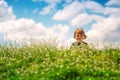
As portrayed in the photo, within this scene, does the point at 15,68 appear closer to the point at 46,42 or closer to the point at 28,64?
the point at 28,64

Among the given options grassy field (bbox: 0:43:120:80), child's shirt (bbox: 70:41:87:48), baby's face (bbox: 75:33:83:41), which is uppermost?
baby's face (bbox: 75:33:83:41)

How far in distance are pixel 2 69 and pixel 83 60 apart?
397 cm

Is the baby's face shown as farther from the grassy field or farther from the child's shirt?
the grassy field

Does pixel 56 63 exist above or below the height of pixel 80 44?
below

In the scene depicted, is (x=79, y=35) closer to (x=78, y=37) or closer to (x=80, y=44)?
(x=78, y=37)

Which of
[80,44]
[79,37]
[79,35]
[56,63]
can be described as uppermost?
[79,35]

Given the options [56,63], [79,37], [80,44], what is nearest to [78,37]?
[79,37]

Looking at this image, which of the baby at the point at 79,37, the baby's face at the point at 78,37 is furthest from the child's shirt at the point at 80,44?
the baby's face at the point at 78,37

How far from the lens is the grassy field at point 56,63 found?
51.4ft

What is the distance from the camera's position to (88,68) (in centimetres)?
1692

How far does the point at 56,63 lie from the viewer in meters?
17.9

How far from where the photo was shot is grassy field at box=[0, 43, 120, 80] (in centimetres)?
1568

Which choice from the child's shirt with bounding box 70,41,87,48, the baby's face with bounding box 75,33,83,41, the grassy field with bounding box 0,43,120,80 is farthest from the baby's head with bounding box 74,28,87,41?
the grassy field with bounding box 0,43,120,80

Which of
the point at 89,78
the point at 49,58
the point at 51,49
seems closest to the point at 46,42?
the point at 51,49
